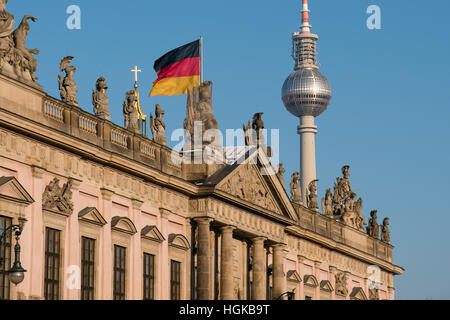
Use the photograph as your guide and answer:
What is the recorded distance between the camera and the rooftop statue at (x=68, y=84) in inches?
2235

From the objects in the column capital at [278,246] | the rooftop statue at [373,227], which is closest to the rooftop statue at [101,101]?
the column capital at [278,246]

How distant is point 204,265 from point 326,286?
2604 cm

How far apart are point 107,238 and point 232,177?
13729mm

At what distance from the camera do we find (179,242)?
2677 inches

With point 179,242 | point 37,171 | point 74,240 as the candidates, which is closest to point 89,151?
point 74,240

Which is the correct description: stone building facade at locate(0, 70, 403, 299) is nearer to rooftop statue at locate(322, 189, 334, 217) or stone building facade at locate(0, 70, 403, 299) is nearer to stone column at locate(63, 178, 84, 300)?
stone column at locate(63, 178, 84, 300)

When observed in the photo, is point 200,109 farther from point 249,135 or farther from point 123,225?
point 123,225

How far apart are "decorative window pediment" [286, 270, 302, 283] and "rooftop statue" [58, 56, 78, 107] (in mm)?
30294

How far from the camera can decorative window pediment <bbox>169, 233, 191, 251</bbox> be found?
67000 millimetres

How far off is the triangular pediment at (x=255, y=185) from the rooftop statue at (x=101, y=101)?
403 inches

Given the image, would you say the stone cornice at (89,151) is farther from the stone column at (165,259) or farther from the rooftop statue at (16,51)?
the rooftop statue at (16,51)

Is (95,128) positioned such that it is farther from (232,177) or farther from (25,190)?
(232,177)

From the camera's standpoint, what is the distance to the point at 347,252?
96.8 metres

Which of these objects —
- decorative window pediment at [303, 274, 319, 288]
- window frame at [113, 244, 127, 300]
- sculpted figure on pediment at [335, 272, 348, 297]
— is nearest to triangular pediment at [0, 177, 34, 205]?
window frame at [113, 244, 127, 300]
